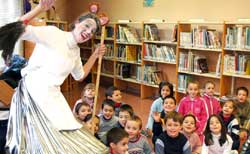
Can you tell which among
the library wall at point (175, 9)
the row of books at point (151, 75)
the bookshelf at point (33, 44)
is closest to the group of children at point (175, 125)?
the library wall at point (175, 9)

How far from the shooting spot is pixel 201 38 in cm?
529

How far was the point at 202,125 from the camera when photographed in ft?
12.6

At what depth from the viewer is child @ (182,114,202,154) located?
3201 millimetres

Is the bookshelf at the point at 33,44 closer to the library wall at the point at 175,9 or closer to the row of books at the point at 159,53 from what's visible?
the library wall at the point at 175,9

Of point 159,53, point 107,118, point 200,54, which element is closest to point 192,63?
point 200,54

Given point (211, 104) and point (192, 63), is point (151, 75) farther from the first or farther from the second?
point (211, 104)

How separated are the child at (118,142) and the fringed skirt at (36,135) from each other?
774 mm

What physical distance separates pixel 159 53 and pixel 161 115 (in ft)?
8.32

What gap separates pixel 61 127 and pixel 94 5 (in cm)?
82

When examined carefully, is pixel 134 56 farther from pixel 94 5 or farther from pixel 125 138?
pixel 94 5

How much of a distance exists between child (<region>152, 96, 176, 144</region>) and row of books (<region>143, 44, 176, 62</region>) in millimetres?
2283

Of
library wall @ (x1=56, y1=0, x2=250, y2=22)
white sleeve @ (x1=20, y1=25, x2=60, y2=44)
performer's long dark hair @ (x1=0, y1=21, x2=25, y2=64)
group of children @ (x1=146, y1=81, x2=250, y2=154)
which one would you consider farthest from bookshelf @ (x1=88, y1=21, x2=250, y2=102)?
performer's long dark hair @ (x1=0, y1=21, x2=25, y2=64)

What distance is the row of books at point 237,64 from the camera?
15.6 feet

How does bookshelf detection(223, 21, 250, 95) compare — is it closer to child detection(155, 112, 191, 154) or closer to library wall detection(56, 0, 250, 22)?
library wall detection(56, 0, 250, 22)
